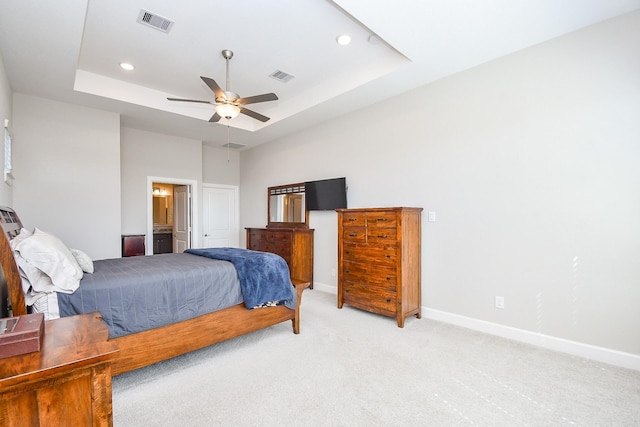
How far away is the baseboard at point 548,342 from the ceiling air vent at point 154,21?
166 inches

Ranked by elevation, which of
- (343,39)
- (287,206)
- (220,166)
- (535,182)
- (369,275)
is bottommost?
(369,275)

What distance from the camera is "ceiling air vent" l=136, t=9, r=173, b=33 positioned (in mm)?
2795

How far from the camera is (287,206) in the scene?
5828mm

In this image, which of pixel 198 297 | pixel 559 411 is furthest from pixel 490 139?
A: pixel 198 297

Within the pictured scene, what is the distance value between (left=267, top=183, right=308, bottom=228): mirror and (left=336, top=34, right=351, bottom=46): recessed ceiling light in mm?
2637

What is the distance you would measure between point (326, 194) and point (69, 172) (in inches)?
146

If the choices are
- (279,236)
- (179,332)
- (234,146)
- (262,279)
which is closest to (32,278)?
(179,332)

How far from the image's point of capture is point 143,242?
17.4 feet

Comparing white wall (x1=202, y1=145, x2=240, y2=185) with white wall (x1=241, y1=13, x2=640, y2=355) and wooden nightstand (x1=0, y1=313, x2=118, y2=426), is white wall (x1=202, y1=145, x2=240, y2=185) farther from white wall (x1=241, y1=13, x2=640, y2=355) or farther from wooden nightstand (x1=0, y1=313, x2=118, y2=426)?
wooden nightstand (x1=0, y1=313, x2=118, y2=426)

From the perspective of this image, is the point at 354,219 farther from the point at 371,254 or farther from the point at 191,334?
the point at 191,334

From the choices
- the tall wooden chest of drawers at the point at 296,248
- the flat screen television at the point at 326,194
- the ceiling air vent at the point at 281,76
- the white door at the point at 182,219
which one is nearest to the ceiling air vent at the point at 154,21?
the ceiling air vent at the point at 281,76

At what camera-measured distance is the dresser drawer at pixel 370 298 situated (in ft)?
11.4

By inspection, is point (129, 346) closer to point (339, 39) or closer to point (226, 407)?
point (226, 407)

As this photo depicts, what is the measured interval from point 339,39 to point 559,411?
11.7 feet
